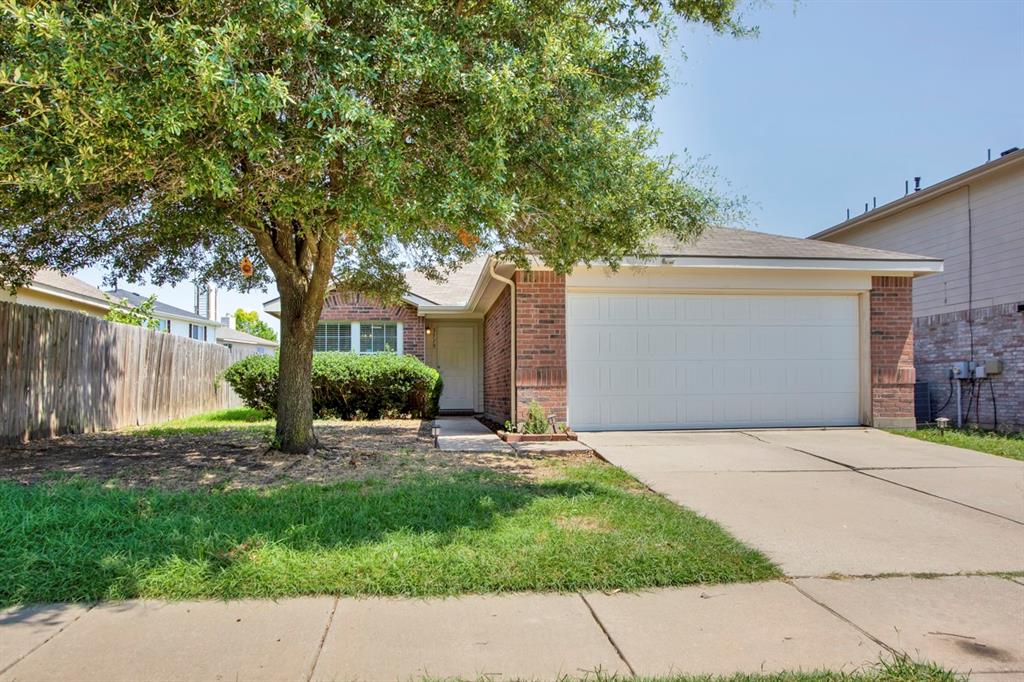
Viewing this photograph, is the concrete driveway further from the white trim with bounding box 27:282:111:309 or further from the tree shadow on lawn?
the white trim with bounding box 27:282:111:309

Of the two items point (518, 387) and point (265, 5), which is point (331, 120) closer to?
point (265, 5)

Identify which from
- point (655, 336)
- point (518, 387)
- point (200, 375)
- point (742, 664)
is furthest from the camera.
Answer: point (200, 375)

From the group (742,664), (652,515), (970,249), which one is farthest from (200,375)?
(970,249)

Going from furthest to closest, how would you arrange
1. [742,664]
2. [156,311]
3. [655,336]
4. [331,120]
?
1. [156,311]
2. [655,336]
3. [331,120]
4. [742,664]

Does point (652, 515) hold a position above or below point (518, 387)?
below

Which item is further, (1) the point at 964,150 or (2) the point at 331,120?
(1) the point at 964,150

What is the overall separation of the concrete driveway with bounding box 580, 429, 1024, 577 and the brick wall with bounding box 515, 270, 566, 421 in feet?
3.48

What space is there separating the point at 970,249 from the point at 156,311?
2410cm

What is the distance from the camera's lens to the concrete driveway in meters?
4.06

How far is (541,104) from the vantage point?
16.1 feet

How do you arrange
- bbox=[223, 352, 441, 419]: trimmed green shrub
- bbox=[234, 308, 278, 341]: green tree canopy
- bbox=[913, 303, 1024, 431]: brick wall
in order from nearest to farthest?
bbox=[913, 303, 1024, 431]: brick wall
bbox=[223, 352, 441, 419]: trimmed green shrub
bbox=[234, 308, 278, 341]: green tree canopy

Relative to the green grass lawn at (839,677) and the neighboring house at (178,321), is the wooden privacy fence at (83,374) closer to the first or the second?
the green grass lawn at (839,677)

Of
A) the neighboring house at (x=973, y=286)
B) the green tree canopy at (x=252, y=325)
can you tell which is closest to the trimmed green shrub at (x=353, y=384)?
the neighboring house at (x=973, y=286)

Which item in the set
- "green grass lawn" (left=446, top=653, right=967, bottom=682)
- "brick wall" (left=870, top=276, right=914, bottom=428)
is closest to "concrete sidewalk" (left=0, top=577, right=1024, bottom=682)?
"green grass lawn" (left=446, top=653, right=967, bottom=682)
